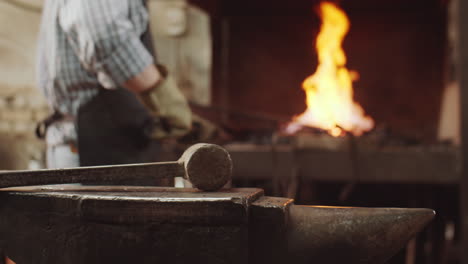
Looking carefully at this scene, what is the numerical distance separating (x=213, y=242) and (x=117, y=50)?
82 cm

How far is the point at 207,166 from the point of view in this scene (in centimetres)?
71

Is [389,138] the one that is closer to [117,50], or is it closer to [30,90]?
[117,50]

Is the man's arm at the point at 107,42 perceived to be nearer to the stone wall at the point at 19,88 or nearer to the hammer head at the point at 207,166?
the hammer head at the point at 207,166

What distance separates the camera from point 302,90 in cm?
445

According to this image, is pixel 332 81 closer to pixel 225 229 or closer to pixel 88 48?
pixel 88 48

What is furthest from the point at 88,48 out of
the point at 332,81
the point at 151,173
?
the point at 332,81

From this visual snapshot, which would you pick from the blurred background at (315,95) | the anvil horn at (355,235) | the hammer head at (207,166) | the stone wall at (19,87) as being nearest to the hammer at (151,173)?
the hammer head at (207,166)

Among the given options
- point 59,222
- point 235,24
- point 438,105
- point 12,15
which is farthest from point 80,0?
point 438,105

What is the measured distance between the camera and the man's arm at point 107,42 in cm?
128

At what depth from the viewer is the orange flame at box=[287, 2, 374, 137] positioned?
4172 mm

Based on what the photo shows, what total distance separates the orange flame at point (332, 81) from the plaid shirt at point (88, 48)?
117 inches

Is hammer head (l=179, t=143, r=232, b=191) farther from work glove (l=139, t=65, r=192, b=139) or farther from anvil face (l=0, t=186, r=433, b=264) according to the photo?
work glove (l=139, t=65, r=192, b=139)

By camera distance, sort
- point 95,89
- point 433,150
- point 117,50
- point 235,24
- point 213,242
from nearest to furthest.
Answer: point 213,242
point 117,50
point 95,89
point 433,150
point 235,24

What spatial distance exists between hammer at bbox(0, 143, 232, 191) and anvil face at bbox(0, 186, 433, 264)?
0.11 ft
